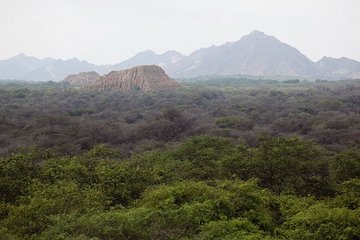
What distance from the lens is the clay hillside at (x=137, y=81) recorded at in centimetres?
8712

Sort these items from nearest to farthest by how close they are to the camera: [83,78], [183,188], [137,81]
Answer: [183,188]
[137,81]
[83,78]

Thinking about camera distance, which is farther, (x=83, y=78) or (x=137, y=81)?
(x=83, y=78)

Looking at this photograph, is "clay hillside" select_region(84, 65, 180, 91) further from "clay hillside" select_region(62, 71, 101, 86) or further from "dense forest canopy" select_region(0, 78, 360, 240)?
"dense forest canopy" select_region(0, 78, 360, 240)

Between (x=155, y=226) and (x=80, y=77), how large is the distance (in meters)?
116

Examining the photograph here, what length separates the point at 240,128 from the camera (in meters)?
39.3

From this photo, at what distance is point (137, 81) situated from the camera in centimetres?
8838

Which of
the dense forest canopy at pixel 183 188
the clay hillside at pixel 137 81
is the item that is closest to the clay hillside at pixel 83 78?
the clay hillside at pixel 137 81

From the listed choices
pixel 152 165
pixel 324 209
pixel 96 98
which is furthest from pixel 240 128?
pixel 96 98

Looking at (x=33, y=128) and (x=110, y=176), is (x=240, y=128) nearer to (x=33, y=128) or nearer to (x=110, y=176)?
(x=33, y=128)

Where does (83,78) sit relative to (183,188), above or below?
below

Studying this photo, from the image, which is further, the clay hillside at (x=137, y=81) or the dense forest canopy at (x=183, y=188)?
the clay hillside at (x=137, y=81)

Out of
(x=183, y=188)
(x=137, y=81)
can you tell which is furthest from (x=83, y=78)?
(x=183, y=188)

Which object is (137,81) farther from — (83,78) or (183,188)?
(183,188)

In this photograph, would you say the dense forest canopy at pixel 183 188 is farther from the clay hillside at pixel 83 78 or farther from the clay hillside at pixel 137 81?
the clay hillside at pixel 83 78
